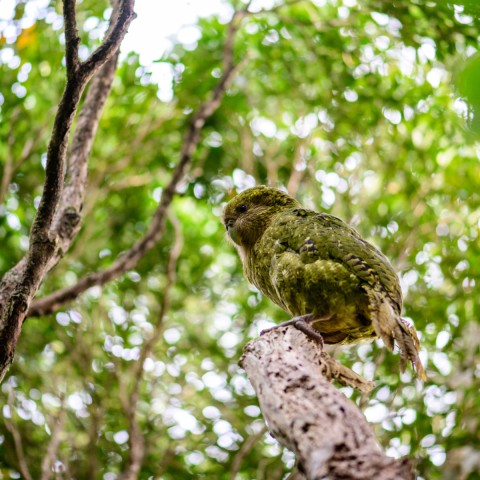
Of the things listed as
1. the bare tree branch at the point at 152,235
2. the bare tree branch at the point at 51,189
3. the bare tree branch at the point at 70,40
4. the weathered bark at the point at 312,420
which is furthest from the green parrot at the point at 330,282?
the bare tree branch at the point at 70,40

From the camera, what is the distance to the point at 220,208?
651 cm

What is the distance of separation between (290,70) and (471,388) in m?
3.90

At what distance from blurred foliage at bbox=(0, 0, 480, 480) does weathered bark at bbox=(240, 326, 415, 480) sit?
3.10m

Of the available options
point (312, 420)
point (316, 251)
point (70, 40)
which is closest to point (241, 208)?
point (316, 251)

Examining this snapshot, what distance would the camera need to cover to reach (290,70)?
6754 mm

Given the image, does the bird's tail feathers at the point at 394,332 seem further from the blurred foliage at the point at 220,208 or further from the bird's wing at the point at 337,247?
the blurred foliage at the point at 220,208

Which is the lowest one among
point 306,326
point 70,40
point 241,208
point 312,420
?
point 241,208

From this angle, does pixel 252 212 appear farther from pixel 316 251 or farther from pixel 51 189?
pixel 51 189

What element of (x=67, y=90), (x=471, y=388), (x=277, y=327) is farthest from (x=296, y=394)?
(x=471, y=388)

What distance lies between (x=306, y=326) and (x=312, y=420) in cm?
103

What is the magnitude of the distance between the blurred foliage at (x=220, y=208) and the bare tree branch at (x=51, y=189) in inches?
106

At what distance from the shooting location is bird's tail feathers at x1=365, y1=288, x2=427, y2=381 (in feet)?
8.15

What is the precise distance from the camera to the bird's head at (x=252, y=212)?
3.73 m

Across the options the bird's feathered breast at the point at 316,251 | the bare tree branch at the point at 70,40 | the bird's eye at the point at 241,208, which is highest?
the bare tree branch at the point at 70,40
